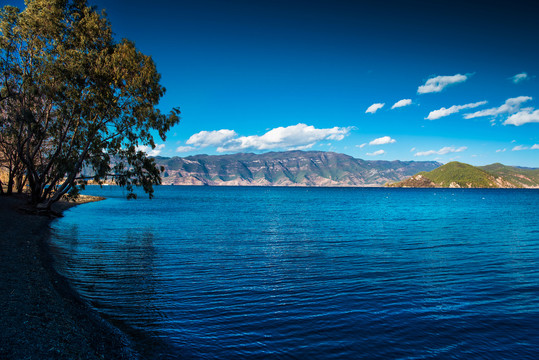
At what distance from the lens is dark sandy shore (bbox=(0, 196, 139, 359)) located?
8.34 m

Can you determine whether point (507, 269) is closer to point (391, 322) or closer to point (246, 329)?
point (391, 322)

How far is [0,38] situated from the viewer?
120 feet

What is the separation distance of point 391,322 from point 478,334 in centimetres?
299

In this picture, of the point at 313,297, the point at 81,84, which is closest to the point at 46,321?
the point at 313,297

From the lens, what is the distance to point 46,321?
10000 mm


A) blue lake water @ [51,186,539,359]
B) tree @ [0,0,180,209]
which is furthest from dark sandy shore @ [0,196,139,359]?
tree @ [0,0,180,209]

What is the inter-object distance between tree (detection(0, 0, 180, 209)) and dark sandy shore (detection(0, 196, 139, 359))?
78.4ft

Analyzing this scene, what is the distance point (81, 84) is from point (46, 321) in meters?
35.4

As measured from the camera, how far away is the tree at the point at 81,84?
36.3m

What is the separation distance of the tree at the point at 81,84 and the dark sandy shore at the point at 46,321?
23884mm

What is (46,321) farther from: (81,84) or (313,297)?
(81,84)

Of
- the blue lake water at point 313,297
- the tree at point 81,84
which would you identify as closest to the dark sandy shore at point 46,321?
the blue lake water at point 313,297

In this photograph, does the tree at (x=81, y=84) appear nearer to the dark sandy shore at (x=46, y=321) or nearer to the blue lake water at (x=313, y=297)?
the blue lake water at (x=313, y=297)

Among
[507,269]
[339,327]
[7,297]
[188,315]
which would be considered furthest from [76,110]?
→ [507,269]
